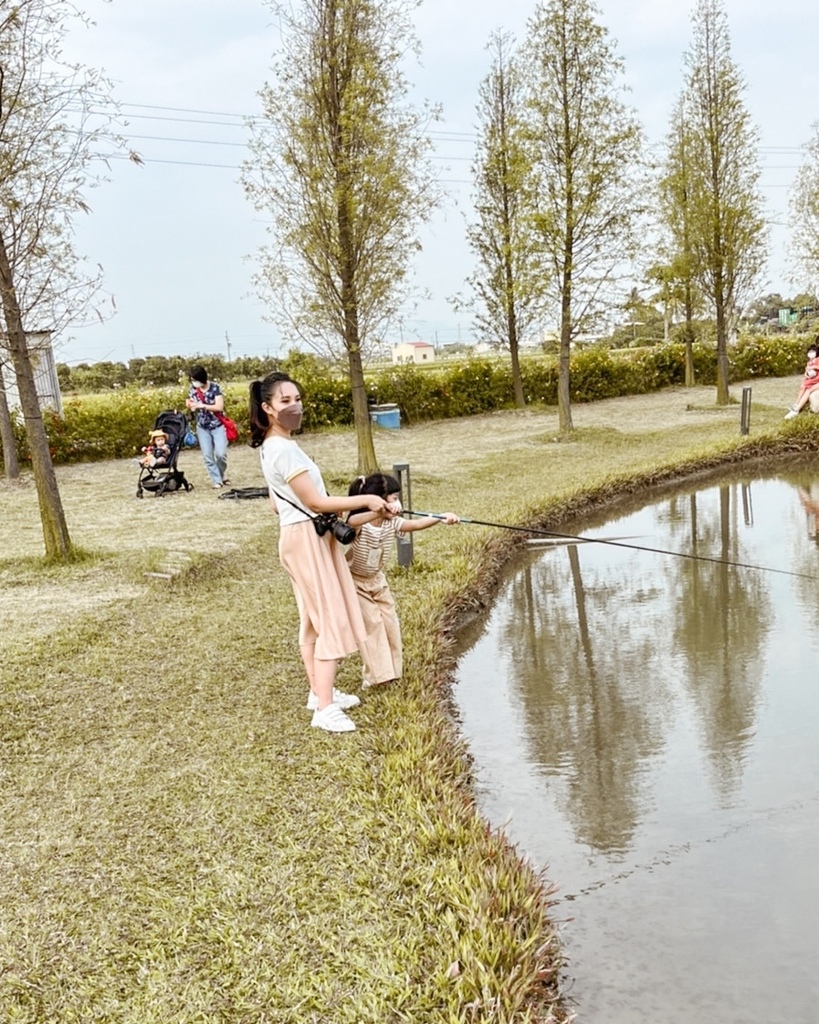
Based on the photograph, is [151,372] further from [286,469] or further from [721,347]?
[286,469]

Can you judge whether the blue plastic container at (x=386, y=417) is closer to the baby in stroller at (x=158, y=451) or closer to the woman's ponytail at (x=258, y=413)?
the baby in stroller at (x=158, y=451)

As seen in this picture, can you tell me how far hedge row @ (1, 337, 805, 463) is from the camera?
15695mm

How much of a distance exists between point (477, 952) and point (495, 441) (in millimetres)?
13534

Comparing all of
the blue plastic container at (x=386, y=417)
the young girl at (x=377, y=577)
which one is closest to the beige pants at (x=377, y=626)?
the young girl at (x=377, y=577)

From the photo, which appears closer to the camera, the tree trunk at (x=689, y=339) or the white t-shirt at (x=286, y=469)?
the white t-shirt at (x=286, y=469)

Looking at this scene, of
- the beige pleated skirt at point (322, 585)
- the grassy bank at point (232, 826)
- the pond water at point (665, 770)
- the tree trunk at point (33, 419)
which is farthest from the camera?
the tree trunk at point (33, 419)

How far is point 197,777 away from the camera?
3594 millimetres

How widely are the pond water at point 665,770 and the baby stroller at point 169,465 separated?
5.65 m

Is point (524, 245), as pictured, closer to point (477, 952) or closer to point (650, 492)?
point (650, 492)

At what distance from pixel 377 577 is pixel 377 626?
0.79 feet

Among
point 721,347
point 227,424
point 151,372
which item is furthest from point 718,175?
Result: point 151,372

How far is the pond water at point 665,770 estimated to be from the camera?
2.59m

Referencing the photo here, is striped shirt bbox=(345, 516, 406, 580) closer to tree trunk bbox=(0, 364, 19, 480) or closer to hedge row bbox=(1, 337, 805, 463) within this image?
hedge row bbox=(1, 337, 805, 463)

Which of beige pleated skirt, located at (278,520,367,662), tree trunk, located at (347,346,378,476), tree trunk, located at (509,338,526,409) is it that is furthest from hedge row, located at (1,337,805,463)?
beige pleated skirt, located at (278,520,367,662)
